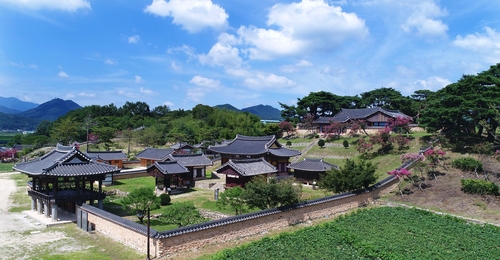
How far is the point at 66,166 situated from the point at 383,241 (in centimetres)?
1707

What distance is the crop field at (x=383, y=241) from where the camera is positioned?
45.2 ft

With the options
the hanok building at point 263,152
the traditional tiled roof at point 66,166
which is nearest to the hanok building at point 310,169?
the hanok building at point 263,152

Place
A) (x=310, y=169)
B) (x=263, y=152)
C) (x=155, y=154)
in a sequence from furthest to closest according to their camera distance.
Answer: (x=155, y=154)
(x=263, y=152)
(x=310, y=169)

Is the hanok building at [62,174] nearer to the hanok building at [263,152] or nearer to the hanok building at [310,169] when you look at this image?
the hanok building at [310,169]

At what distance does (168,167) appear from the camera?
29.2 metres

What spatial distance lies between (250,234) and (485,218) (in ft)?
45.4

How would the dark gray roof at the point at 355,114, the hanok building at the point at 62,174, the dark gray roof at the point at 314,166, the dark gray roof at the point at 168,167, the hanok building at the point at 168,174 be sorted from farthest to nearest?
the dark gray roof at the point at 355,114
the dark gray roof at the point at 314,166
the hanok building at the point at 168,174
the dark gray roof at the point at 168,167
the hanok building at the point at 62,174

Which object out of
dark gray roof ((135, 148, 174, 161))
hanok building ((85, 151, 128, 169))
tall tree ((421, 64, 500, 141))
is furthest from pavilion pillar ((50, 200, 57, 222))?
tall tree ((421, 64, 500, 141))

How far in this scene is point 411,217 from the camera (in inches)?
770

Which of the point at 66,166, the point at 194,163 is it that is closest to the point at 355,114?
the point at 194,163

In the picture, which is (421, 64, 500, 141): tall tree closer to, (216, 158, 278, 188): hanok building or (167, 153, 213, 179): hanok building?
(216, 158, 278, 188): hanok building

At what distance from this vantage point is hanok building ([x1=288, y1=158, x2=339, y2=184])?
100ft

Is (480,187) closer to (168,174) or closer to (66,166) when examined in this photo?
(168,174)

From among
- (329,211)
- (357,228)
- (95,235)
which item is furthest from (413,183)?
(95,235)
